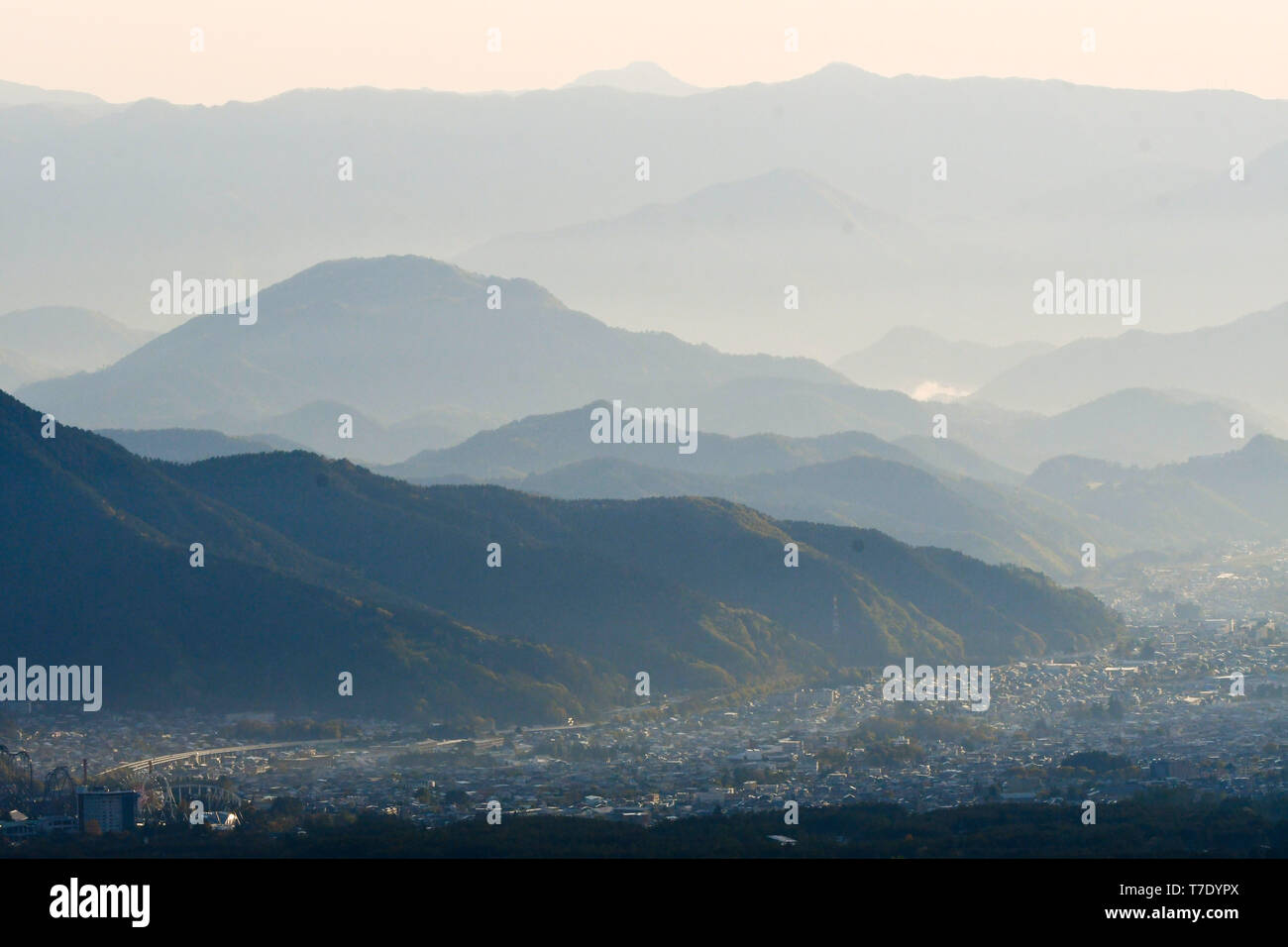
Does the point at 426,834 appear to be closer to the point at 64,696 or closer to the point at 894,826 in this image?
the point at 894,826

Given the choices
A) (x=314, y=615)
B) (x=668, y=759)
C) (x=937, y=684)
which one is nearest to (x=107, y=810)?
(x=668, y=759)

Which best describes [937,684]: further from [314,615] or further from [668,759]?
[314,615]

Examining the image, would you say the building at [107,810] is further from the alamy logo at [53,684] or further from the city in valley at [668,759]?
the alamy logo at [53,684]

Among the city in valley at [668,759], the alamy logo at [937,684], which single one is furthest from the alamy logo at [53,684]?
the alamy logo at [937,684]

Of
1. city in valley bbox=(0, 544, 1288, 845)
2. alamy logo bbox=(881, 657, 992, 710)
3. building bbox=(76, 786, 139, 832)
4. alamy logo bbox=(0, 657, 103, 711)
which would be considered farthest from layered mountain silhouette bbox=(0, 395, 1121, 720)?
building bbox=(76, 786, 139, 832)

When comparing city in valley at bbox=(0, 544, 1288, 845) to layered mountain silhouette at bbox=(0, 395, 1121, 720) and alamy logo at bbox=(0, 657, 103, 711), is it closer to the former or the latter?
alamy logo at bbox=(0, 657, 103, 711)
